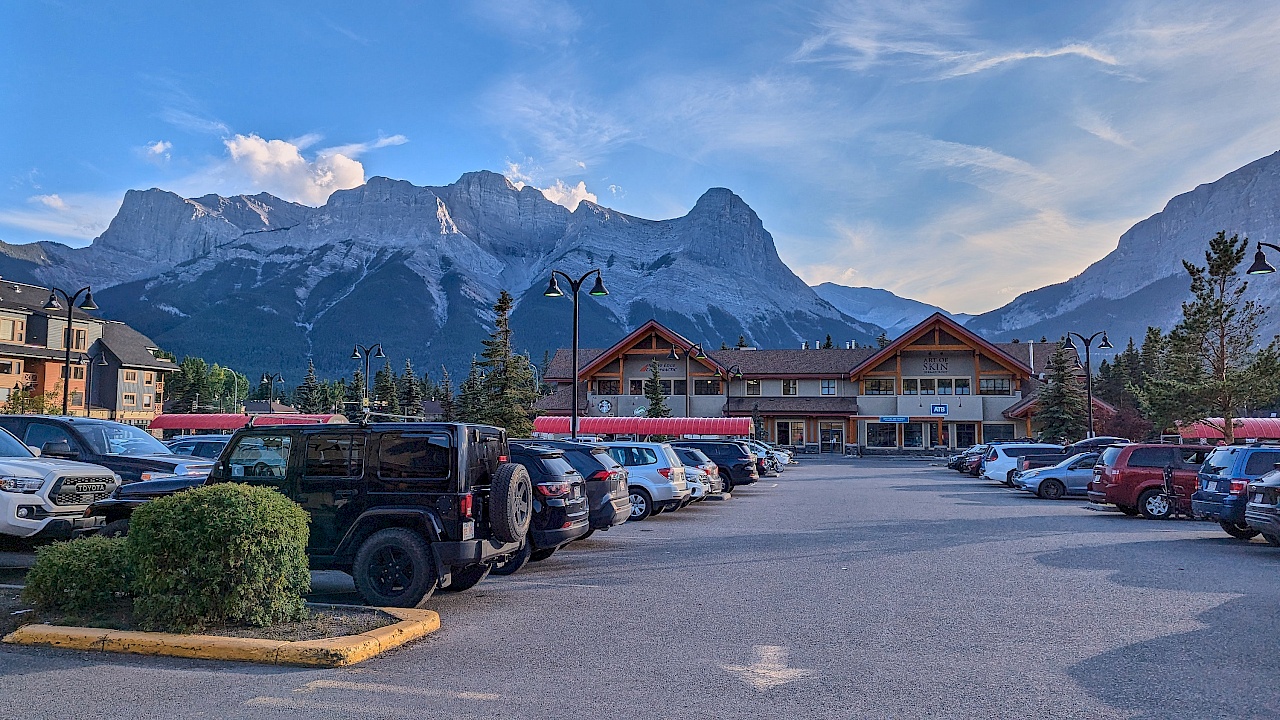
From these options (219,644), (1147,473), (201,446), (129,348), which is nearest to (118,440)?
(201,446)

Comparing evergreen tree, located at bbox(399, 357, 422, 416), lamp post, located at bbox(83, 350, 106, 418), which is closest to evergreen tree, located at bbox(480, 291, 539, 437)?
evergreen tree, located at bbox(399, 357, 422, 416)

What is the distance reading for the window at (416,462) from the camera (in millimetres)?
8531

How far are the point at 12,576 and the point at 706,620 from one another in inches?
314

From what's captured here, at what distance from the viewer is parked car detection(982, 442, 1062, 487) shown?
104 ft

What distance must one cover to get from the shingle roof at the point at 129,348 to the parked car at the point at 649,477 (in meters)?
76.9

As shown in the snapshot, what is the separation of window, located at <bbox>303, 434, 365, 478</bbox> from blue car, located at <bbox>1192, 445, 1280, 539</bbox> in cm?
1321

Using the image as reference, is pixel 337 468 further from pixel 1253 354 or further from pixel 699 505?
pixel 1253 354

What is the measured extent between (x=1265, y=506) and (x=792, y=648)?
9028mm

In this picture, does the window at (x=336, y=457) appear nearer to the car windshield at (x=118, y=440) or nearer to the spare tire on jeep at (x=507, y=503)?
the spare tire on jeep at (x=507, y=503)

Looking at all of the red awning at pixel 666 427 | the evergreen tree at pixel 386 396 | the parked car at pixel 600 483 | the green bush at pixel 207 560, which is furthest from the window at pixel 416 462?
the evergreen tree at pixel 386 396

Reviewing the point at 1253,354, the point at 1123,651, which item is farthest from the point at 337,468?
the point at 1253,354

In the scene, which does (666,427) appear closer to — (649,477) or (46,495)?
(649,477)

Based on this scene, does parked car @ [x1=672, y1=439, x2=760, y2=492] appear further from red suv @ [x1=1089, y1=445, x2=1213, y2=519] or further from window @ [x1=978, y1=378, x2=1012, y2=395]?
window @ [x1=978, y1=378, x2=1012, y2=395]

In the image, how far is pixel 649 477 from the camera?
18.1 meters
